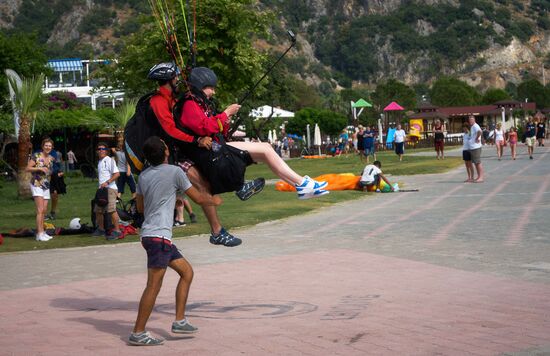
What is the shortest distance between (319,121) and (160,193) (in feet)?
237

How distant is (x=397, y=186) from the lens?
25391 mm

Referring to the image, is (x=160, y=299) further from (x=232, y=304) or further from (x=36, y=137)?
(x=36, y=137)

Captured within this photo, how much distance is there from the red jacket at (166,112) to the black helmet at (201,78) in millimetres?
281

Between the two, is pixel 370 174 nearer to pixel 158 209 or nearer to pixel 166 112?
pixel 166 112

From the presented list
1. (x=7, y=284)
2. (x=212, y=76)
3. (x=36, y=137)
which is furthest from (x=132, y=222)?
(x=36, y=137)

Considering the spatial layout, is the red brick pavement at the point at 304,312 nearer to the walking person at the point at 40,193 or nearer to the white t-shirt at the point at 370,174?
the walking person at the point at 40,193

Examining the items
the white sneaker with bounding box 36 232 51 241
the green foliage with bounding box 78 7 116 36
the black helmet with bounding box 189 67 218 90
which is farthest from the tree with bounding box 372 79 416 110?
the black helmet with bounding box 189 67 218 90

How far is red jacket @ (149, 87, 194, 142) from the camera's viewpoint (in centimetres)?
859

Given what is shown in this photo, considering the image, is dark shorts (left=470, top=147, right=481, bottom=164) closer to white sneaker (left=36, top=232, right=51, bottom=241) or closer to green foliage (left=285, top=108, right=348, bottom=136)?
white sneaker (left=36, top=232, right=51, bottom=241)

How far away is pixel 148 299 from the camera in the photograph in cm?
780

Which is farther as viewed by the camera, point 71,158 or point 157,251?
point 71,158

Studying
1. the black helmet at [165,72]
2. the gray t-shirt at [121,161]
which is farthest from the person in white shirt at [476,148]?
the black helmet at [165,72]

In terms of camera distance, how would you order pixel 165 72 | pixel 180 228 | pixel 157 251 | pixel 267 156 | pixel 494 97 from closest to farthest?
1. pixel 157 251
2. pixel 165 72
3. pixel 267 156
4. pixel 180 228
5. pixel 494 97

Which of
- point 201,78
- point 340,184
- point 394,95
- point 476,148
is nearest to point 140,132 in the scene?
point 201,78
